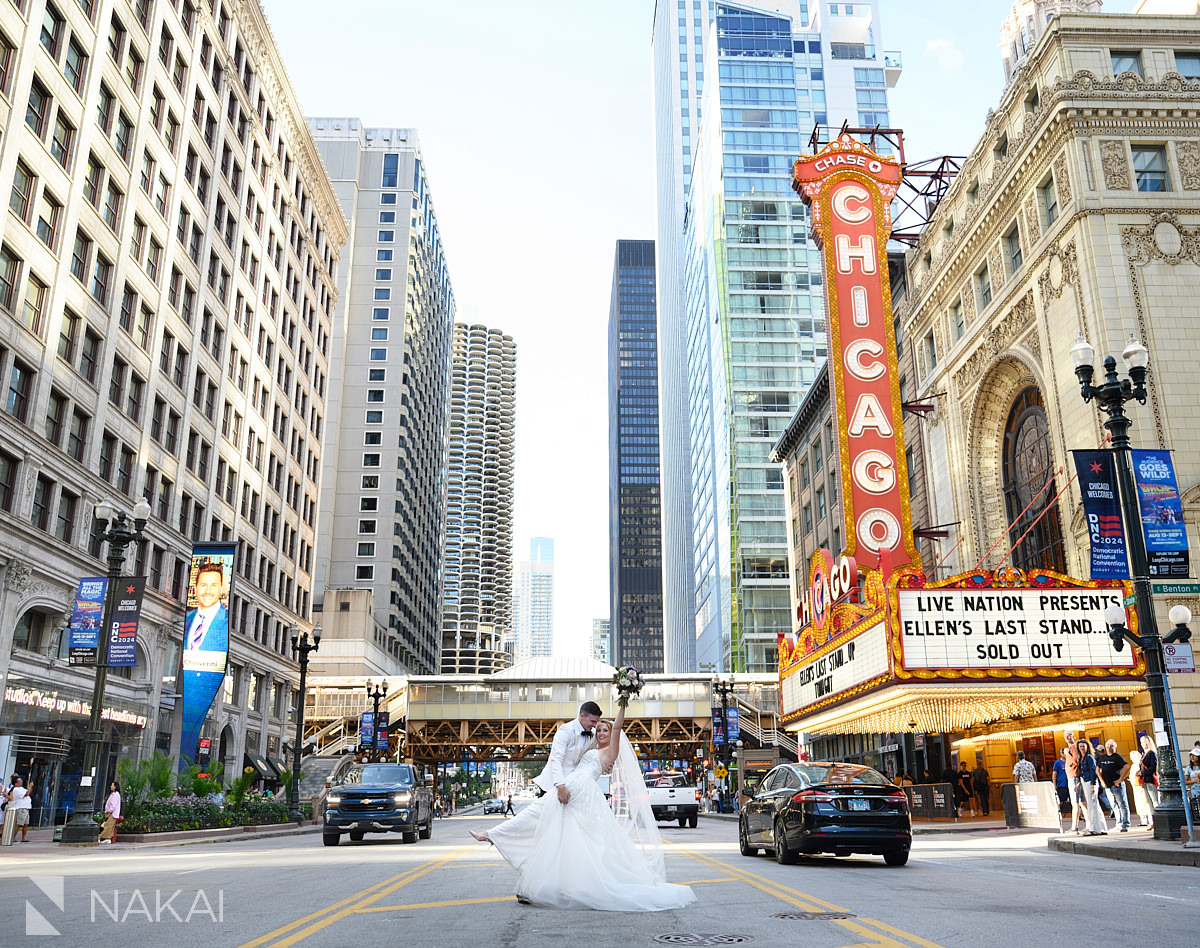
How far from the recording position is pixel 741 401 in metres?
103

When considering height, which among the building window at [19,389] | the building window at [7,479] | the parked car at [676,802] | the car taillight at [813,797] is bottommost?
the parked car at [676,802]

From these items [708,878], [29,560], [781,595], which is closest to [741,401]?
[781,595]

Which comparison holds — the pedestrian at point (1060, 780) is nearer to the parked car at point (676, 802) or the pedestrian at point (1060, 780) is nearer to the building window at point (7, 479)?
the parked car at point (676, 802)

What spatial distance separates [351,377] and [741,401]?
156ft

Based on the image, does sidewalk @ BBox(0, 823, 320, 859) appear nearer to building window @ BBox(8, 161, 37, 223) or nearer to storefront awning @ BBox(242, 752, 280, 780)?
building window @ BBox(8, 161, 37, 223)

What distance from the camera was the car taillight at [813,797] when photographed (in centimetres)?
1554

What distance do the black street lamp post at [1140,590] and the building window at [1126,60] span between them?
1754 cm

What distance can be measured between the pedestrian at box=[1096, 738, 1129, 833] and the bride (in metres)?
14.7

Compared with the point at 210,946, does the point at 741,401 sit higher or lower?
higher

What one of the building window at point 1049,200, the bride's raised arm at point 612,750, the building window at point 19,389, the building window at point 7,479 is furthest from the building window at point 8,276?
the building window at point 1049,200

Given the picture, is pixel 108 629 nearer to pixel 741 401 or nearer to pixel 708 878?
pixel 708 878

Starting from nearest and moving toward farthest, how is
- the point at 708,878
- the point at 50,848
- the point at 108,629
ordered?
the point at 708,878 < the point at 50,848 < the point at 108,629

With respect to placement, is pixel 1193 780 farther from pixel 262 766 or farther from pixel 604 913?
pixel 262 766

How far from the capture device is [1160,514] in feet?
62.8
